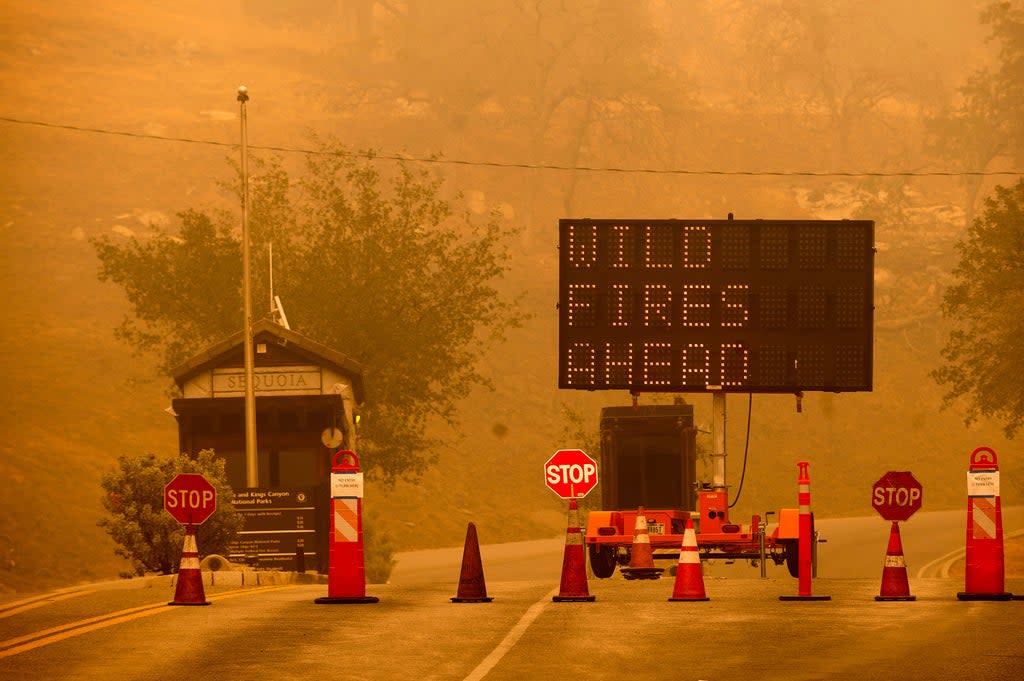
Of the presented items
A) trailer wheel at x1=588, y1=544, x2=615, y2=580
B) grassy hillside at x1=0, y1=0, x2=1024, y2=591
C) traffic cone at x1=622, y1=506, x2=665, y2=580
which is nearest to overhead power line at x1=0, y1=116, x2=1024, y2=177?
grassy hillside at x1=0, y1=0, x2=1024, y2=591

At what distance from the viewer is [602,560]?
96.6 feet

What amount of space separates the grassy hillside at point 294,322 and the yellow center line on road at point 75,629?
2445cm

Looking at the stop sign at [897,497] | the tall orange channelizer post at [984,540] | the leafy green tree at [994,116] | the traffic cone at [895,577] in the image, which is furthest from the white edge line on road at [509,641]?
the leafy green tree at [994,116]

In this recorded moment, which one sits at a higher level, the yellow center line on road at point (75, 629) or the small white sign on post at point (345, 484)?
the small white sign on post at point (345, 484)

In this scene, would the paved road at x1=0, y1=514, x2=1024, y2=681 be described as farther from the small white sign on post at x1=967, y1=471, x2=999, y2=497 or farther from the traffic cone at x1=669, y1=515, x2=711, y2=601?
the small white sign on post at x1=967, y1=471, x2=999, y2=497

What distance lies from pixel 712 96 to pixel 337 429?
4712 inches

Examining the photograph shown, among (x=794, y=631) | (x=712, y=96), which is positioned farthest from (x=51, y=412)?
(x=712, y=96)

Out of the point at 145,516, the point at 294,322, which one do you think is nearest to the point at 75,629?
the point at 145,516

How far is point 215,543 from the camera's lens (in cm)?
2927

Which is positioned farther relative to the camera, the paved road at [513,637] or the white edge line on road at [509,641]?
the paved road at [513,637]

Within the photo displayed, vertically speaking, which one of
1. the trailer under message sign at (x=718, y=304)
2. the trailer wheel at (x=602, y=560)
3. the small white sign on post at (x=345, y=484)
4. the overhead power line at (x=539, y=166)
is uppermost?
the overhead power line at (x=539, y=166)

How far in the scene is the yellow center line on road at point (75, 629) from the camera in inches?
583

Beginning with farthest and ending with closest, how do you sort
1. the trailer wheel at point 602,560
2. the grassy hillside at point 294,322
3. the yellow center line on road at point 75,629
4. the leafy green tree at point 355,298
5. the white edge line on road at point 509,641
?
the grassy hillside at point 294,322 < the leafy green tree at point 355,298 < the trailer wheel at point 602,560 < the yellow center line on road at point 75,629 < the white edge line on road at point 509,641

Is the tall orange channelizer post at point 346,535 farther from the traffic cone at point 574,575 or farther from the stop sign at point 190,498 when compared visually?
the traffic cone at point 574,575
